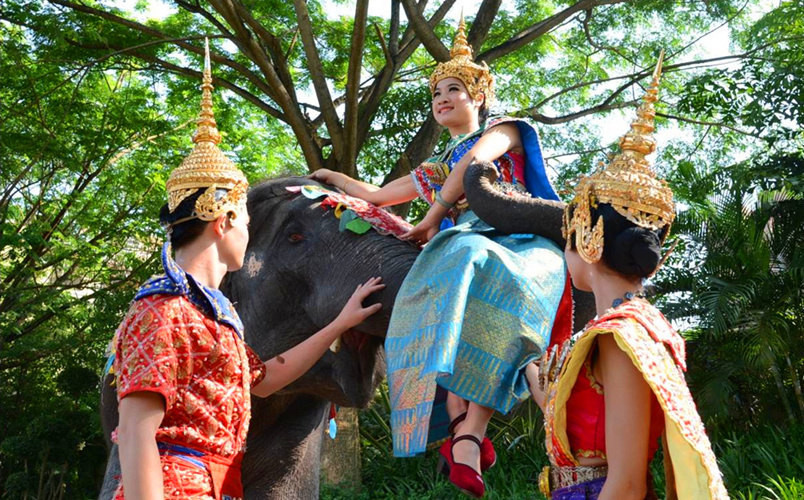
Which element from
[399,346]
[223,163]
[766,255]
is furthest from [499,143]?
[766,255]

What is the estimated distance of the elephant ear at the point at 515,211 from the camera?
3484 millimetres

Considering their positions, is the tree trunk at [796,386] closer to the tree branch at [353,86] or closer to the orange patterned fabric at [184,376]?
the tree branch at [353,86]

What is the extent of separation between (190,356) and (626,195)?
1.12 m

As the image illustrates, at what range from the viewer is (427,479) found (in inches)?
329

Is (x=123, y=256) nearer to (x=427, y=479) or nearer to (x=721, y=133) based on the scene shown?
(x=427, y=479)

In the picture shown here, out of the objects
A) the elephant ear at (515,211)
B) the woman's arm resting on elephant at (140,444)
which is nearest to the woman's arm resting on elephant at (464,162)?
the elephant ear at (515,211)

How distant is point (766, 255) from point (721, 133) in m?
2.96

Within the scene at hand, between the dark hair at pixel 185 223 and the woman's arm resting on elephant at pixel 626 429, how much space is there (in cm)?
113

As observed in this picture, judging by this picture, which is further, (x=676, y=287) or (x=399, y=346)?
(x=676, y=287)

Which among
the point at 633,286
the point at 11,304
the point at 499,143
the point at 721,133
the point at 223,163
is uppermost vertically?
the point at 721,133

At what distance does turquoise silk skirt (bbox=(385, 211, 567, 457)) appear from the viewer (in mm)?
3152

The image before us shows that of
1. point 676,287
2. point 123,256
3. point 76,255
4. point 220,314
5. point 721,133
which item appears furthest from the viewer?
point 721,133

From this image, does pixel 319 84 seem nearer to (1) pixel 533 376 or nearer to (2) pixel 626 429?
(1) pixel 533 376

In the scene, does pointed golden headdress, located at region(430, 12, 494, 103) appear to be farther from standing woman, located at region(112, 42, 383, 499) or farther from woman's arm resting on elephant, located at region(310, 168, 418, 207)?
standing woman, located at region(112, 42, 383, 499)
